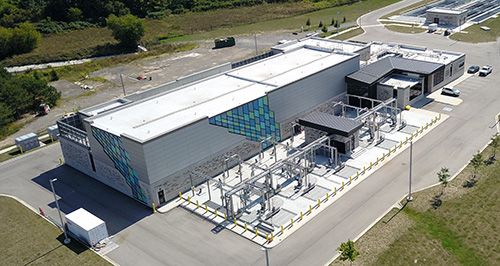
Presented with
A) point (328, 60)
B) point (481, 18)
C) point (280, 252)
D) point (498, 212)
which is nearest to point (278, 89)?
point (328, 60)

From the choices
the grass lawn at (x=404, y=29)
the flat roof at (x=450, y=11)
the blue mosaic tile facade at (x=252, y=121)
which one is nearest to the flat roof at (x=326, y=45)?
the blue mosaic tile facade at (x=252, y=121)

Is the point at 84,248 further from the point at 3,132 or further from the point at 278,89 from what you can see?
the point at 3,132

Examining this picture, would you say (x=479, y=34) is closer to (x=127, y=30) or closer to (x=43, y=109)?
(x=127, y=30)

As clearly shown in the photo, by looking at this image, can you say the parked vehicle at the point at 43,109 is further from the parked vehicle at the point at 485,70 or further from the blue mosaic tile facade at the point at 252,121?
the parked vehicle at the point at 485,70

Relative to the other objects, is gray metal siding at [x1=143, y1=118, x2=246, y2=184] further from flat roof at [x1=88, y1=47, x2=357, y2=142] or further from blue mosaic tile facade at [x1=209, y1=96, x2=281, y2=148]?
blue mosaic tile facade at [x1=209, y1=96, x2=281, y2=148]

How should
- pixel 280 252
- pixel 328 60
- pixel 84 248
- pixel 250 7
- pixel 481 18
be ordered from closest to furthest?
pixel 280 252
pixel 84 248
pixel 328 60
pixel 481 18
pixel 250 7

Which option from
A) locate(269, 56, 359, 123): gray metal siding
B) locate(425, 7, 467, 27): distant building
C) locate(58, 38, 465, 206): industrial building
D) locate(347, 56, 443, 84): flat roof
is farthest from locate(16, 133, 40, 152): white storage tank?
locate(425, 7, 467, 27): distant building
